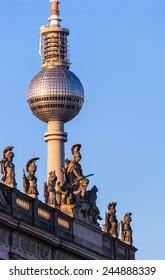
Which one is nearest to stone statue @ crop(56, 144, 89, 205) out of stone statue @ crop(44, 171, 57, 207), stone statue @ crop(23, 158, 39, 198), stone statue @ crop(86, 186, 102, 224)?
stone statue @ crop(86, 186, 102, 224)

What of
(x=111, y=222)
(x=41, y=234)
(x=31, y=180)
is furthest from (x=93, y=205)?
(x=31, y=180)

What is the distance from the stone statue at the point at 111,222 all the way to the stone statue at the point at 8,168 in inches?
811

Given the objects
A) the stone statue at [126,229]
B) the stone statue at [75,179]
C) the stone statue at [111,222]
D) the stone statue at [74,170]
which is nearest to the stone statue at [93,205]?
the stone statue at [75,179]

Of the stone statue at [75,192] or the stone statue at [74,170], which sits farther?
the stone statue at [74,170]

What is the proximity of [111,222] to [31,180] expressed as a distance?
1830 cm

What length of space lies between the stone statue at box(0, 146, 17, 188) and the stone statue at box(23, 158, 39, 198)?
3022mm

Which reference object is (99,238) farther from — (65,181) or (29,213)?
(29,213)

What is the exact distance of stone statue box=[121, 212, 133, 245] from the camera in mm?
96688

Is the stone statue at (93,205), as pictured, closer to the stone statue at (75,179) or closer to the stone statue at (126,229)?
the stone statue at (75,179)

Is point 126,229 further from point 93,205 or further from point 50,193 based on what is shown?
point 50,193

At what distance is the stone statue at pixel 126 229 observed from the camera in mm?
96688
